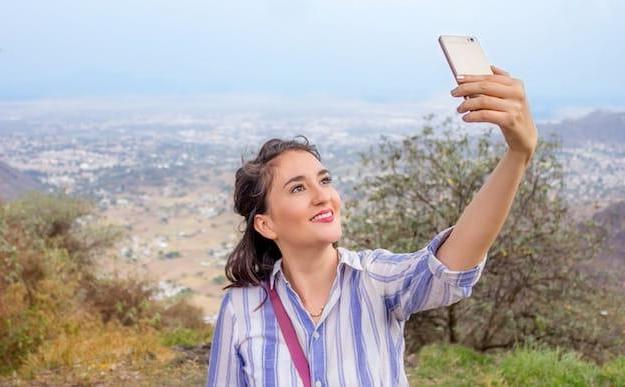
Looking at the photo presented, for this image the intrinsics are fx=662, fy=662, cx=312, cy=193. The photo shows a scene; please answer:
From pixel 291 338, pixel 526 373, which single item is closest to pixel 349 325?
pixel 291 338

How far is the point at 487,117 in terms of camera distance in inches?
64.4

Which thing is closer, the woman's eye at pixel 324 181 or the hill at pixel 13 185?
the woman's eye at pixel 324 181

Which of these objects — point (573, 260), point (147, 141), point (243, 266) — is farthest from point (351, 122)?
point (243, 266)

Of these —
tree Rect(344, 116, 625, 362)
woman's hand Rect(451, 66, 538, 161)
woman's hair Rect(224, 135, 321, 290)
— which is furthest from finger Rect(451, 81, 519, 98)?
tree Rect(344, 116, 625, 362)

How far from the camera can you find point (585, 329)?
8570 mm

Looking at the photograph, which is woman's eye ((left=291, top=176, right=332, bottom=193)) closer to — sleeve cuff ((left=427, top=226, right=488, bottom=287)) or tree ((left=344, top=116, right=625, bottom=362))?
sleeve cuff ((left=427, top=226, right=488, bottom=287))

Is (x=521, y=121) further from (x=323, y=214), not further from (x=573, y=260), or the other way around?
(x=573, y=260)

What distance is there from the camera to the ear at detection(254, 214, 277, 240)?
2.38m

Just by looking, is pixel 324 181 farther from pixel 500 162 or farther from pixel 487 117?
pixel 487 117

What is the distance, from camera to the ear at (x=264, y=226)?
7.79 feet

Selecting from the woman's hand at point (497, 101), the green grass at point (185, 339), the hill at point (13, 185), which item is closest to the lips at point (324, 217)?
the woman's hand at point (497, 101)

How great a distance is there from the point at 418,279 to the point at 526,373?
3906 mm

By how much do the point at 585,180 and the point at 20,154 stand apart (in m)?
31.1

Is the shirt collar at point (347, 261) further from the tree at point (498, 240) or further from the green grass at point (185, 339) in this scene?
the tree at point (498, 240)
